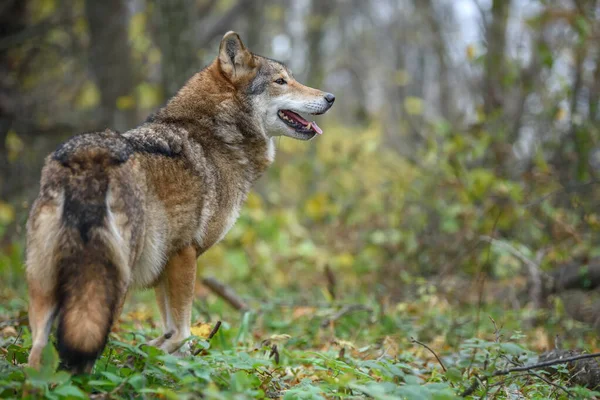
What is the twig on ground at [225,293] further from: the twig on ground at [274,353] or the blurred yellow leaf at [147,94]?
the blurred yellow leaf at [147,94]

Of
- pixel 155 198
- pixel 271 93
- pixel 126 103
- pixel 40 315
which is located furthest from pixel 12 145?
pixel 40 315

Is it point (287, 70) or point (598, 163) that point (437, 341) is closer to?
point (287, 70)

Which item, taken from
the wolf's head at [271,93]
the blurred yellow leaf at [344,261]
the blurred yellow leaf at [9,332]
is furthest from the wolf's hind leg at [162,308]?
the blurred yellow leaf at [344,261]

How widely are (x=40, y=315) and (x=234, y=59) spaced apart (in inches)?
109

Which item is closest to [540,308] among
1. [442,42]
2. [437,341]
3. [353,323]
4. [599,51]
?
[437,341]

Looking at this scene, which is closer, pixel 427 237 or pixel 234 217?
pixel 234 217

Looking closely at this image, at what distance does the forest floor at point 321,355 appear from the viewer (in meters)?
3.23

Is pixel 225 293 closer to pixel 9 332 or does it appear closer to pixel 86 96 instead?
pixel 9 332

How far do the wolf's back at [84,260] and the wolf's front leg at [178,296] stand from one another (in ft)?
2.95

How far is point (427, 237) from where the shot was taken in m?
9.16

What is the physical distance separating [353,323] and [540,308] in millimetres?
2355

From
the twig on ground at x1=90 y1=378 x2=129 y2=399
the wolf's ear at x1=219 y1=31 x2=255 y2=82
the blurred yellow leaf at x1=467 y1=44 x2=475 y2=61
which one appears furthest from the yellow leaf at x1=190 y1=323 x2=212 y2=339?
the blurred yellow leaf at x1=467 y1=44 x2=475 y2=61

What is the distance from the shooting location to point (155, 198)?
3.87 m

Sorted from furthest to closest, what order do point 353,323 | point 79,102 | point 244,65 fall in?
point 79,102
point 353,323
point 244,65
